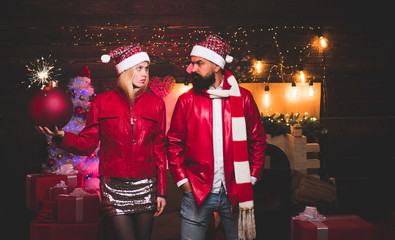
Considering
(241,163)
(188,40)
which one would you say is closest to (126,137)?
(241,163)

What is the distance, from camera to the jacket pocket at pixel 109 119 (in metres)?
2.46

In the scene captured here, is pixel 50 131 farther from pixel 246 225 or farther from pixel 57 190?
pixel 57 190

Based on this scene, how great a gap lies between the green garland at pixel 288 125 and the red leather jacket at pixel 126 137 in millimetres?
2521

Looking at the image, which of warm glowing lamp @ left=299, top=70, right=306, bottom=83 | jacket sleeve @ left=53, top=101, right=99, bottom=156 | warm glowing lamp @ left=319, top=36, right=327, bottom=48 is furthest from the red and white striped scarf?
warm glowing lamp @ left=319, top=36, right=327, bottom=48

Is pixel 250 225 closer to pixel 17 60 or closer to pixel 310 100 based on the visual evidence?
pixel 310 100

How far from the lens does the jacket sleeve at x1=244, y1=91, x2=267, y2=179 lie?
2570 mm

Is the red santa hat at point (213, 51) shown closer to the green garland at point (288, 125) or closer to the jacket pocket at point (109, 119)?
the jacket pocket at point (109, 119)

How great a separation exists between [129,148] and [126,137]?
2.8 inches

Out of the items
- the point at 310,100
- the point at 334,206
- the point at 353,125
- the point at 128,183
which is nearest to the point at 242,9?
the point at 310,100

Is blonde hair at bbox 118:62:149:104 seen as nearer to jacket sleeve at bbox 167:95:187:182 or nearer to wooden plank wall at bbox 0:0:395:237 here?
jacket sleeve at bbox 167:95:187:182

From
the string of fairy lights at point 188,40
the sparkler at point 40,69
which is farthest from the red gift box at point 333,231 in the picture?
the sparkler at point 40,69

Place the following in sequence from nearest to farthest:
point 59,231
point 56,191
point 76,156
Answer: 1. point 59,231
2. point 56,191
3. point 76,156

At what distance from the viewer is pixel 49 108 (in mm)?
2207

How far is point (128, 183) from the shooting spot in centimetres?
242
